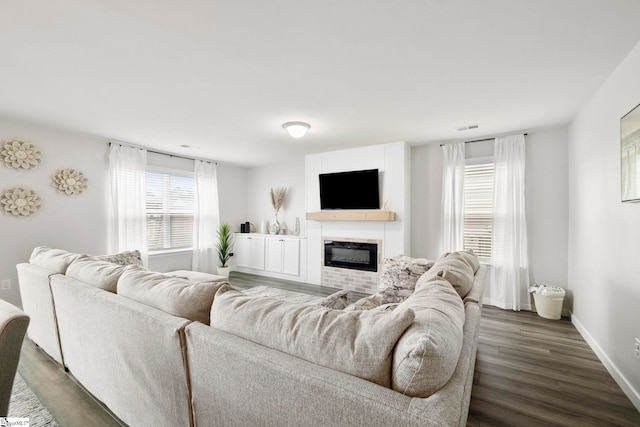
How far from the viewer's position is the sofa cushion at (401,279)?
9.10 feet

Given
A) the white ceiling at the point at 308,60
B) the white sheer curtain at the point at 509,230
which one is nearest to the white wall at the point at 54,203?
the white ceiling at the point at 308,60

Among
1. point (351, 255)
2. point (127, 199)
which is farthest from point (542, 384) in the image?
point (127, 199)

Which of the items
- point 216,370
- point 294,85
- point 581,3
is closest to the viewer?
point 216,370

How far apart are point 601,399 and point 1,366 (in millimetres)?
3409

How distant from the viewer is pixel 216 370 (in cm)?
117

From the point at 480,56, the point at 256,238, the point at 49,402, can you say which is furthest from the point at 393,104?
the point at 256,238

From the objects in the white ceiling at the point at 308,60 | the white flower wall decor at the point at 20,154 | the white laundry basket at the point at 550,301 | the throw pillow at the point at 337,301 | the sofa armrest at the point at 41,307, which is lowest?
the white laundry basket at the point at 550,301

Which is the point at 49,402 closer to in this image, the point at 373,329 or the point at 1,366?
the point at 1,366

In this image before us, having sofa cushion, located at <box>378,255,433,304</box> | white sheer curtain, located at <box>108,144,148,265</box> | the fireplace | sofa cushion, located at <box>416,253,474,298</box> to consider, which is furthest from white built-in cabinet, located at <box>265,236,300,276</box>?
sofa cushion, located at <box>416,253,474,298</box>

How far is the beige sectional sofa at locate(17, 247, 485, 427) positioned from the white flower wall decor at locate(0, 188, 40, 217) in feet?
8.59

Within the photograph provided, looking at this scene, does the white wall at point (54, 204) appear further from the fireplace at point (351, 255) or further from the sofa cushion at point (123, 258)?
the fireplace at point (351, 255)

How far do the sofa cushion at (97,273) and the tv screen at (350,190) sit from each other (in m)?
3.54

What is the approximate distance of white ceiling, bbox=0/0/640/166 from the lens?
1.70 metres

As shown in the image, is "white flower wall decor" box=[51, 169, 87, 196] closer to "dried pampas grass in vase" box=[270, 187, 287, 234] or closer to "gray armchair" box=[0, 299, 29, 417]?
"dried pampas grass in vase" box=[270, 187, 287, 234]
